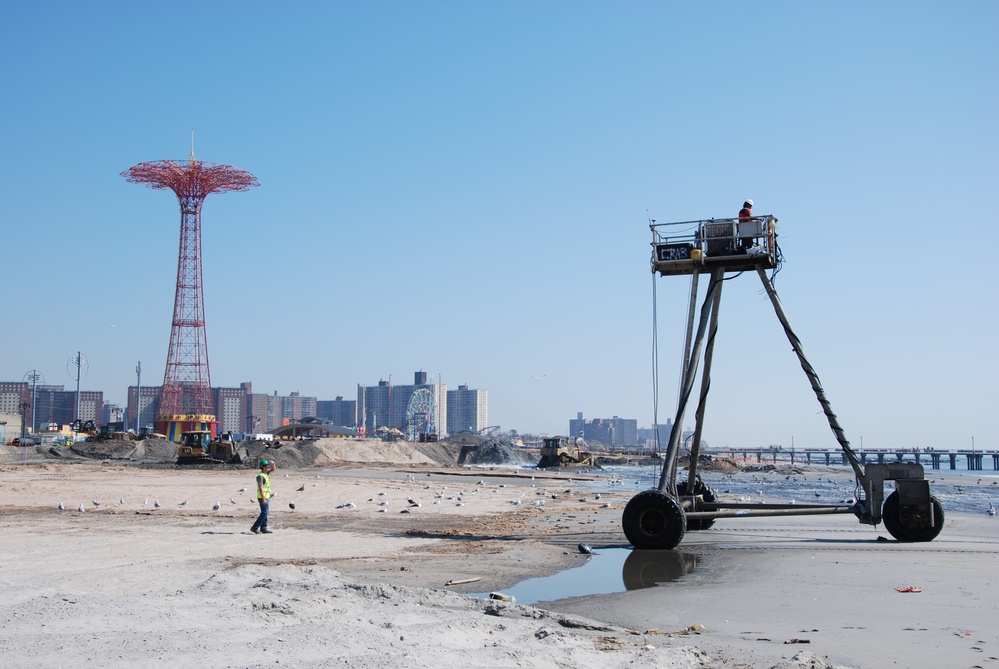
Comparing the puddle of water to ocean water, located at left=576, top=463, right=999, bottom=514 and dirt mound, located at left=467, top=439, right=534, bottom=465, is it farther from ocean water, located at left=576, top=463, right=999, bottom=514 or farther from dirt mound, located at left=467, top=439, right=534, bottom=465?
dirt mound, located at left=467, top=439, right=534, bottom=465

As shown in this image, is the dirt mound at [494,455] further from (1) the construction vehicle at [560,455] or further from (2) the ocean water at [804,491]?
(2) the ocean water at [804,491]

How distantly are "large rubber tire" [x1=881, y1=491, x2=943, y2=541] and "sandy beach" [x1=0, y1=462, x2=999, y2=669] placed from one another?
1.27 feet

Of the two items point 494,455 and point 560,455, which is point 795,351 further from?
point 494,455

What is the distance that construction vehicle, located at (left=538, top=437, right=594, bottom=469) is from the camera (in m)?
103

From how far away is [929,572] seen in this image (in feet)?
48.4

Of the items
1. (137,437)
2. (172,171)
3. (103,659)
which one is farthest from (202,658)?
(137,437)

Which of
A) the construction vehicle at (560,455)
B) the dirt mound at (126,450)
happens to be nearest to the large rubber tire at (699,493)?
the dirt mound at (126,450)

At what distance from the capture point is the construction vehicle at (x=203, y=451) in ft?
211

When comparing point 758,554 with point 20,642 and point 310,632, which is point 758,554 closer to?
point 310,632

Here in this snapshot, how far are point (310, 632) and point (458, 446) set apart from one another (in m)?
115

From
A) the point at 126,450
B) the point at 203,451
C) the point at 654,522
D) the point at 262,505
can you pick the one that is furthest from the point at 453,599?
the point at 126,450

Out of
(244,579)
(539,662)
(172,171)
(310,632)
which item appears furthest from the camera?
(172,171)

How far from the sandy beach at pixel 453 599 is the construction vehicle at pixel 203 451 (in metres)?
42.1

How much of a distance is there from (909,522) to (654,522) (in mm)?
5814
